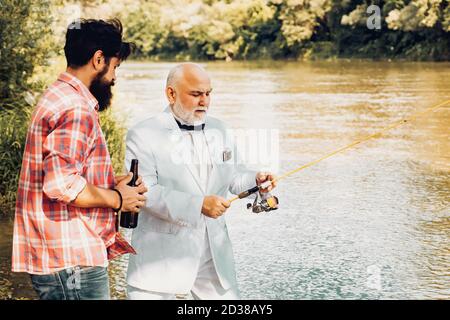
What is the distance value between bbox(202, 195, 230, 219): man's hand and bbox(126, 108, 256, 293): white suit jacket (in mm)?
89

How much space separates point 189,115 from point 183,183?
12.5 inches

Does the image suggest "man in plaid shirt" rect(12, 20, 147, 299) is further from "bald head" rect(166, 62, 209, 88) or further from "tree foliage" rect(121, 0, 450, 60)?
"tree foliage" rect(121, 0, 450, 60)

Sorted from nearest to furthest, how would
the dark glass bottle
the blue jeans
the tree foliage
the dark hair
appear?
the blue jeans, the dark hair, the dark glass bottle, the tree foliage

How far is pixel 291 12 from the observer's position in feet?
208

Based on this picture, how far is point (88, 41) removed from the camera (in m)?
4.00

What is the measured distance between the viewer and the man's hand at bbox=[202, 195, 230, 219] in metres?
4.43

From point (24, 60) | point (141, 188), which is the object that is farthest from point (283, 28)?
point (141, 188)

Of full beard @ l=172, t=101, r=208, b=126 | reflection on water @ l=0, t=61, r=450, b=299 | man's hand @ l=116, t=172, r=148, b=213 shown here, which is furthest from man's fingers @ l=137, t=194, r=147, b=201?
reflection on water @ l=0, t=61, r=450, b=299

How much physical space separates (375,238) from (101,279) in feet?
17.9

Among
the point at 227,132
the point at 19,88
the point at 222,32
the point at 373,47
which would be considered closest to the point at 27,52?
the point at 19,88

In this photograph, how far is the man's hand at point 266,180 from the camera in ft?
15.4

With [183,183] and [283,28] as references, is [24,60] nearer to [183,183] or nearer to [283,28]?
[183,183]

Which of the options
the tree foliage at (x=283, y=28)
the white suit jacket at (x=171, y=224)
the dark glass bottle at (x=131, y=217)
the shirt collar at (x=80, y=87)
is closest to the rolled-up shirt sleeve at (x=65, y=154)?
the shirt collar at (x=80, y=87)

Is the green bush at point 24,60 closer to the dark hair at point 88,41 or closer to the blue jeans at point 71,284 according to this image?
the dark hair at point 88,41
